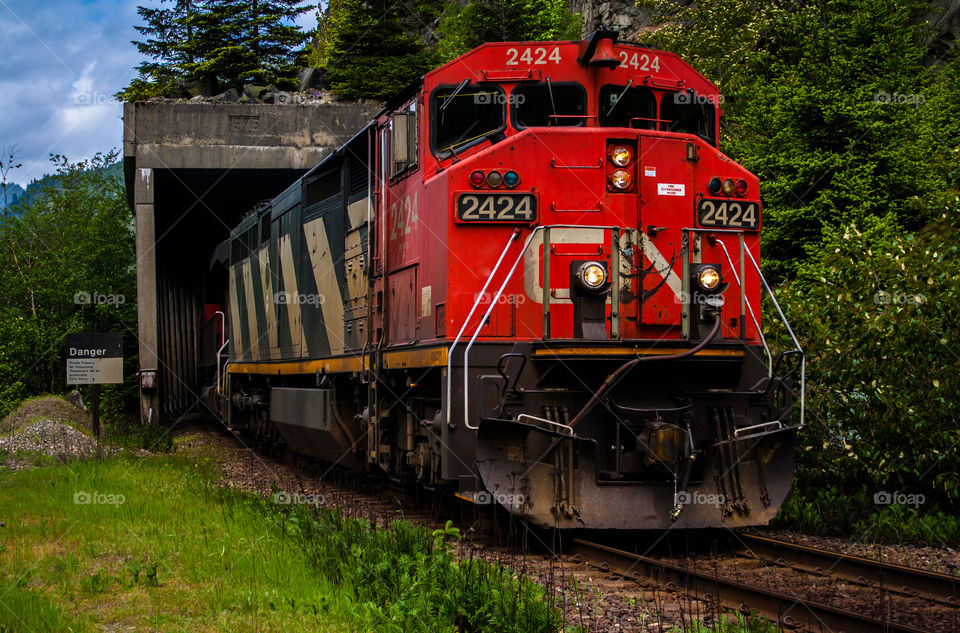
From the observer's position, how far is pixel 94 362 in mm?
14133

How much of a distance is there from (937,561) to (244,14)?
41928 mm

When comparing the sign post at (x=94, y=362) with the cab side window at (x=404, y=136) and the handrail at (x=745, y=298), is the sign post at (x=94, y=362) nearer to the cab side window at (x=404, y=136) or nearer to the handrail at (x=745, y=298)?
the cab side window at (x=404, y=136)

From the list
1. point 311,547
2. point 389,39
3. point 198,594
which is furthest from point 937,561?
point 389,39

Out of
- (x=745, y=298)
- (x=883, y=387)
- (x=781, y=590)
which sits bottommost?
(x=781, y=590)

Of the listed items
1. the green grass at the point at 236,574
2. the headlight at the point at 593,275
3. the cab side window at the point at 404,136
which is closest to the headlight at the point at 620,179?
the headlight at the point at 593,275

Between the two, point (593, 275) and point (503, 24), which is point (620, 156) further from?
point (503, 24)

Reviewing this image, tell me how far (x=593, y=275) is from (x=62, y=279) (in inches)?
907

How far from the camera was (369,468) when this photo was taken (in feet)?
33.5

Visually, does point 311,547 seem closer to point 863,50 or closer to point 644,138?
point 644,138

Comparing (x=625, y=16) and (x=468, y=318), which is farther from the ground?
(x=625, y=16)

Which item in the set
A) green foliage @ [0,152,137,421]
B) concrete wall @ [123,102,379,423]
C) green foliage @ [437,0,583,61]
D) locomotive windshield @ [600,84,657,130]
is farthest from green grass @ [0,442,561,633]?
green foliage @ [437,0,583,61]

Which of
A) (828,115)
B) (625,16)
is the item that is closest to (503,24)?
(625,16)

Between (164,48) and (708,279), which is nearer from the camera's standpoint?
(708,279)

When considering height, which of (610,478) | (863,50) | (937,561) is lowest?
(937,561)
